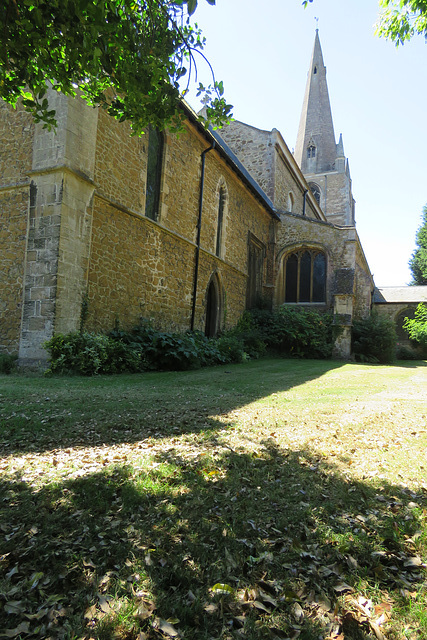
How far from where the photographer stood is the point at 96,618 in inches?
53.1

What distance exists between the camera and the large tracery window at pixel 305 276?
60.3 ft

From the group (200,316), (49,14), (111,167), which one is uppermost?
(111,167)

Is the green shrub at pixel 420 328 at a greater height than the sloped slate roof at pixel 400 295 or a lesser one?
lesser

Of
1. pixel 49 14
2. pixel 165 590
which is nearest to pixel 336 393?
pixel 165 590

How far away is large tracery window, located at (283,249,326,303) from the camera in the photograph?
1839 cm

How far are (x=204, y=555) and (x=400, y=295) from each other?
96.2 ft

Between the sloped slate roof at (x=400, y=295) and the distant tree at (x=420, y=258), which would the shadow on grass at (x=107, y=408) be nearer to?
the sloped slate roof at (x=400, y=295)

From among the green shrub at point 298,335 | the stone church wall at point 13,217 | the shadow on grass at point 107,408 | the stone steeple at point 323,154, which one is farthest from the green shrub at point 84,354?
the stone steeple at point 323,154

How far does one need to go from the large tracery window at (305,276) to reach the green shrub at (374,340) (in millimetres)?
2417

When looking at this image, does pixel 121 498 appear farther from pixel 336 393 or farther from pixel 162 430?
pixel 336 393

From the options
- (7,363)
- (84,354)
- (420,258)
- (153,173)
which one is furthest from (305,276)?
(420,258)

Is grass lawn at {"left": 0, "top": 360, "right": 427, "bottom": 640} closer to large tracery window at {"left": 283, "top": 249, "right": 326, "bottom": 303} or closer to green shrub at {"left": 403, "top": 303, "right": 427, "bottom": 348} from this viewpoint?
large tracery window at {"left": 283, "top": 249, "right": 326, "bottom": 303}

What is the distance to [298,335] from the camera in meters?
15.7

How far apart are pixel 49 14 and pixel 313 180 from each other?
1665 inches
